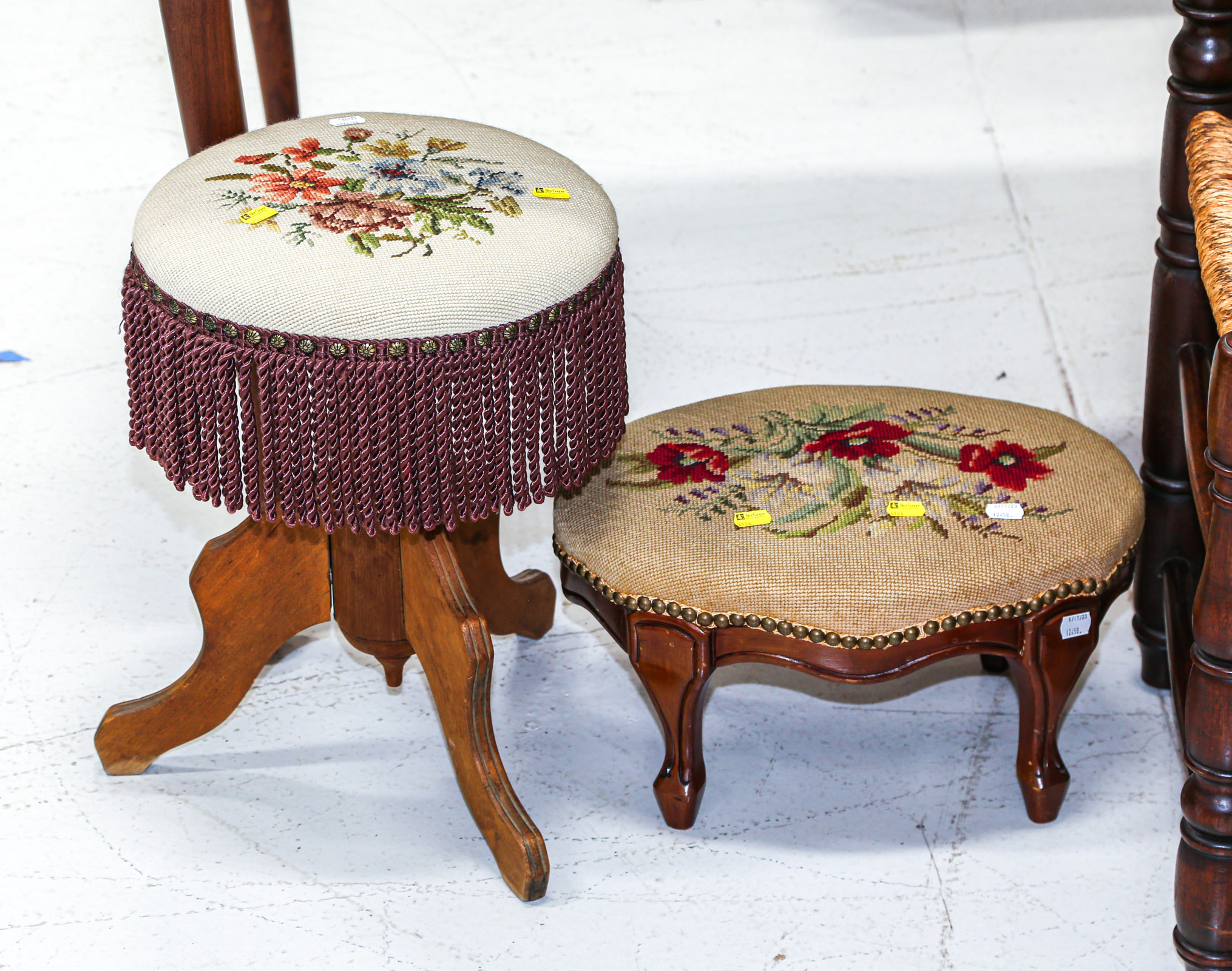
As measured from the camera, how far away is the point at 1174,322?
177 centimetres

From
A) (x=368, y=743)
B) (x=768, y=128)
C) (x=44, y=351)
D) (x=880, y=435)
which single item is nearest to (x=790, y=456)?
(x=880, y=435)

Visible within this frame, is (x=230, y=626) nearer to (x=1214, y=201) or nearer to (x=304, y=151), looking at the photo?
(x=304, y=151)

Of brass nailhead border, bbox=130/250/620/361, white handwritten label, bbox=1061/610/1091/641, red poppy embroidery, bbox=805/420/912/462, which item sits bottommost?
white handwritten label, bbox=1061/610/1091/641

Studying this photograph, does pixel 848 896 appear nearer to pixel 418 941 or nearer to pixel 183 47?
pixel 418 941

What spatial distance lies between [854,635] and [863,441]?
0.88 ft

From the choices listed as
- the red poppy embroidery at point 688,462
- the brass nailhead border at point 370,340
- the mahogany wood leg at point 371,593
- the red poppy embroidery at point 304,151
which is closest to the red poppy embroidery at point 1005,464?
the red poppy embroidery at point 688,462

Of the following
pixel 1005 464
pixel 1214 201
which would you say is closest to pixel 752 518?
pixel 1005 464

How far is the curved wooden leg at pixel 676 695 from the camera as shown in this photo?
62.7 inches

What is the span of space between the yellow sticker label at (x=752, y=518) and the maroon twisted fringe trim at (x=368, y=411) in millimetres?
170

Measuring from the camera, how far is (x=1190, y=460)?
153 centimetres

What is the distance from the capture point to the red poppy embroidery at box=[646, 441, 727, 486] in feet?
5.54

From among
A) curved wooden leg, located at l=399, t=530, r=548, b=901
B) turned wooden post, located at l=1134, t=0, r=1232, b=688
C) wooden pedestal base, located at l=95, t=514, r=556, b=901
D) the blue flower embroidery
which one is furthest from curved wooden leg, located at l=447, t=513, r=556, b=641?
turned wooden post, located at l=1134, t=0, r=1232, b=688

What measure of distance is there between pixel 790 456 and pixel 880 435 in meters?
0.10

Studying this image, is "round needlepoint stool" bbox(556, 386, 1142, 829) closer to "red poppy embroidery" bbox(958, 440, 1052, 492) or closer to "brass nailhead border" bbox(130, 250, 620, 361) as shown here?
"red poppy embroidery" bbox(958, 440, 1052, 492)
